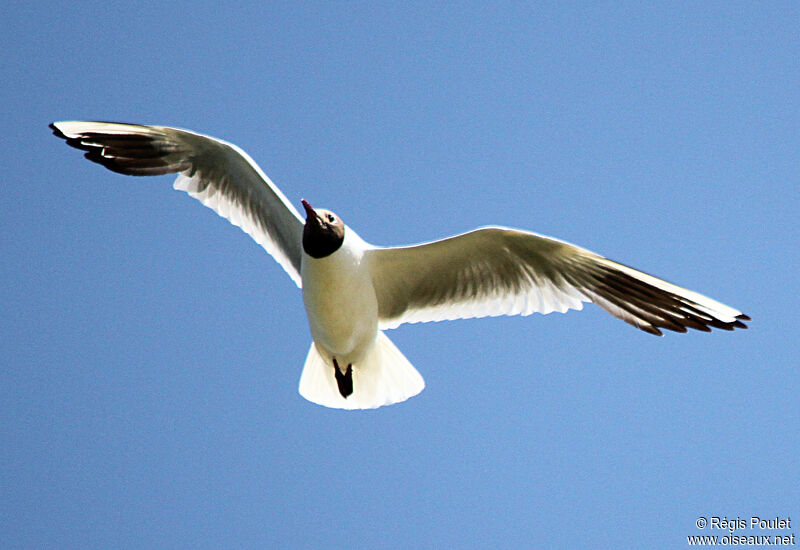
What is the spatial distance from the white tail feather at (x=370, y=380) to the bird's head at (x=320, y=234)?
0.72 meters

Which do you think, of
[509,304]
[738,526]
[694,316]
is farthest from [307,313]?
[738,526]

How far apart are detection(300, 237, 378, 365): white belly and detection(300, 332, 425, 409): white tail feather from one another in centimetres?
19

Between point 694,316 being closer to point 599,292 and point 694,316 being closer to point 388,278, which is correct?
point 599,292

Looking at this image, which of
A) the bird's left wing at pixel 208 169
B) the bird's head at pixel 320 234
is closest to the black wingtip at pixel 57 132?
the bird's left wing at pixel 208 169

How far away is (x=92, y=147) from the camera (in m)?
5.65

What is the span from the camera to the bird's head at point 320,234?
512 cm

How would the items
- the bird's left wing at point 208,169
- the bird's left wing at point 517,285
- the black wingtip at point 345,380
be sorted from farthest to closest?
the black wingtip at point 345,380
the bird's left wing at point 208,169
the bird's left wing at point 517,285

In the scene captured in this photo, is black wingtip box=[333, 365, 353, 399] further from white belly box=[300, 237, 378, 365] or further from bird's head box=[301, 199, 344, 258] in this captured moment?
bird's head box=[301, 199, 344, 258]

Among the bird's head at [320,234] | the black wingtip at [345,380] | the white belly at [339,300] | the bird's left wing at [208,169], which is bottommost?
the black wingtip at [345,380]

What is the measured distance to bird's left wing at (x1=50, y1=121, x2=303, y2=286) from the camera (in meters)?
5.57

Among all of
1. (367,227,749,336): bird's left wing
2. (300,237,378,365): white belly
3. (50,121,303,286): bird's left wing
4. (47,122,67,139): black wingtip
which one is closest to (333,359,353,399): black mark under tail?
(300,237,378,365): white belly

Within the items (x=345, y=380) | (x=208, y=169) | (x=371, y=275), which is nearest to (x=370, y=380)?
(x=345, y=380)

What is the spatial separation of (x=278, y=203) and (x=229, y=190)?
0.39 meters

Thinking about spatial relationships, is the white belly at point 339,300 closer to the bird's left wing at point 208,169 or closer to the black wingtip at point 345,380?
the black wingtip at point 345,380
